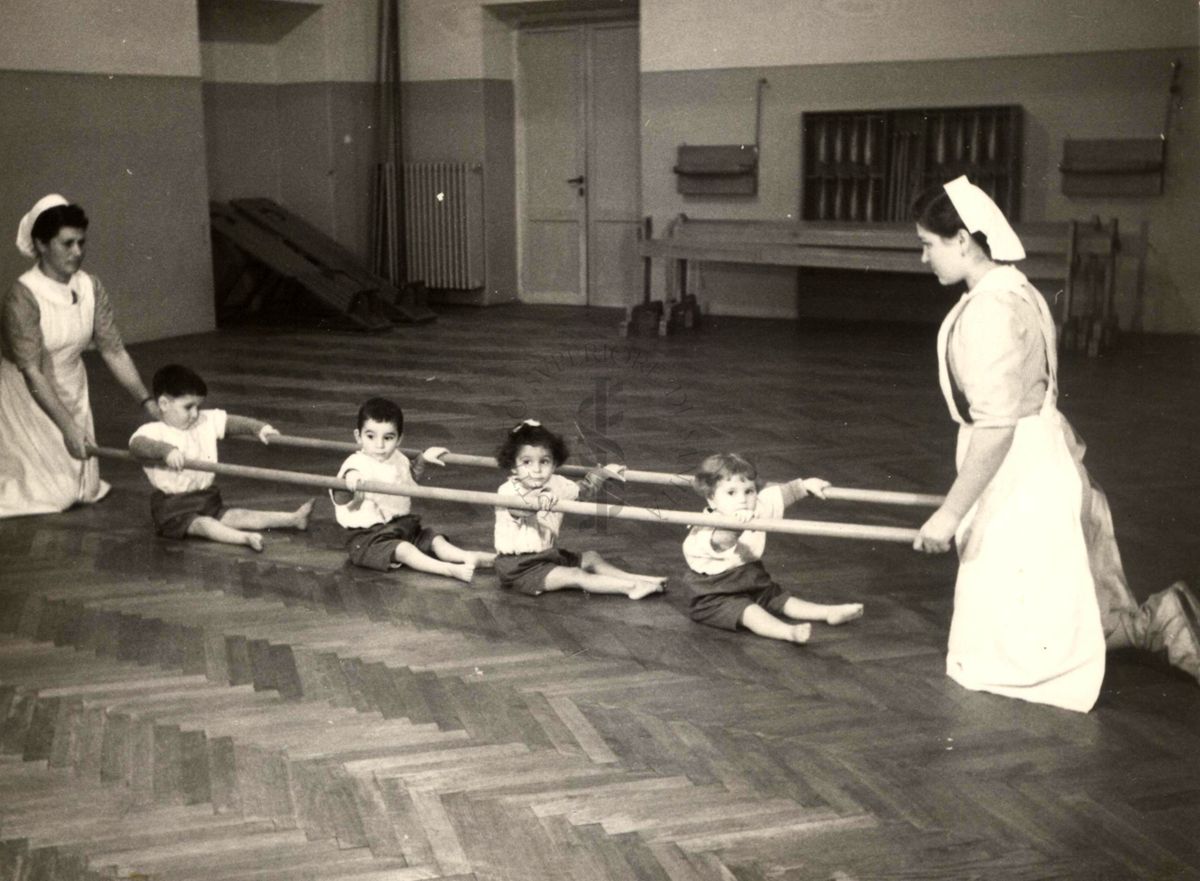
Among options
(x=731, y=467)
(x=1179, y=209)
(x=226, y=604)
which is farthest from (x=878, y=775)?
(x=1179, y=209)

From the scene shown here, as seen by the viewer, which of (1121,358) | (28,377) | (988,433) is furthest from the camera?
(1121,358)

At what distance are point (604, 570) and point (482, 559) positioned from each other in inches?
18.5

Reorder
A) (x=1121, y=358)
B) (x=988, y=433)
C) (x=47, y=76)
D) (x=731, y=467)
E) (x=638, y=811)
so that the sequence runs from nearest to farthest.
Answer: (x=638, y=811)
(x=988, y=433)
(x=731, y=467)
(x=1121, y=358)
(x=47, y=76)

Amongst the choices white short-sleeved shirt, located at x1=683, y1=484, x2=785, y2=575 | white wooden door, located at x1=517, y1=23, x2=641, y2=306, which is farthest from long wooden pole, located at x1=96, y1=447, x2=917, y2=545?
white wooden door, located at x1=517, y1=23, x2=641, y2=306

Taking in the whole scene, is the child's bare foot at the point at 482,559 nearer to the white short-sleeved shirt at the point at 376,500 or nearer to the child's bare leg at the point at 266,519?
the white short-sleeved shirt at the point at 376,500

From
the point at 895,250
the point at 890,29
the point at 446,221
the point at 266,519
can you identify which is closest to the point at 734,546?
the point at 266,519

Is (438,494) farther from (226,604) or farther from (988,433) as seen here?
(988,433)

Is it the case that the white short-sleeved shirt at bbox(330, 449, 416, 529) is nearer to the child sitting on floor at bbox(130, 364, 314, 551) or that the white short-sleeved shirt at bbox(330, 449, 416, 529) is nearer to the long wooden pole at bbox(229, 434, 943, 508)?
the long wooden pole at bbox(229, 434, 943, 508)

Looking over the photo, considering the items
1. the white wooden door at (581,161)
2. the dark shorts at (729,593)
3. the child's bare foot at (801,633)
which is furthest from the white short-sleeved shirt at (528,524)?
the white wooden door at (581,161)

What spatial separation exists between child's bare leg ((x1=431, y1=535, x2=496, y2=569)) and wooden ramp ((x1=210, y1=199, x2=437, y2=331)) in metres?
6.60

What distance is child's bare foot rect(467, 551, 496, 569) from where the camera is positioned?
4.90m

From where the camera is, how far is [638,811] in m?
3.12

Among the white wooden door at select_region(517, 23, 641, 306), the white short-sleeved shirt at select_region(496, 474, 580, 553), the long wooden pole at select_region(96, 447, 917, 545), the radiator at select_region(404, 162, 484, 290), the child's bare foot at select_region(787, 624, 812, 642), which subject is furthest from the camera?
the radiator at select_region(404, 162, 484, 290)

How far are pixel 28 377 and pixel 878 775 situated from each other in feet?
12.6
